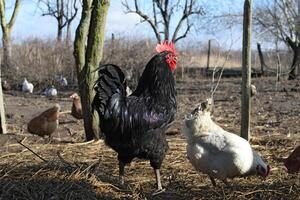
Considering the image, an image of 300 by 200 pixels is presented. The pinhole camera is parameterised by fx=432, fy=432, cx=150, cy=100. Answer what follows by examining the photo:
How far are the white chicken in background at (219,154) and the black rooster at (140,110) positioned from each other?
34cm

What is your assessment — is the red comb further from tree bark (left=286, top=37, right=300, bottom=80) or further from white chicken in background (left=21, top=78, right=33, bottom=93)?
tree bark (left=286, top=37, right=300, bottom=80)

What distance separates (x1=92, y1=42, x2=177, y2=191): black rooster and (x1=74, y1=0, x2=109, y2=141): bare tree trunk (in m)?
1.91

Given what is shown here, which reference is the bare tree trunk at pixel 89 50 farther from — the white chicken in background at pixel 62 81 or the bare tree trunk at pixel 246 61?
the white chicken in background at pixel 62 81

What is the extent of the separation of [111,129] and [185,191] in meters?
0.99

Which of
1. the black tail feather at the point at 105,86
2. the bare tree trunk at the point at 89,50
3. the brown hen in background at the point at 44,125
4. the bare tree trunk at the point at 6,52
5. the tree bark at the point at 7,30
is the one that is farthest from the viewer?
the tree bark at the point at 7,30

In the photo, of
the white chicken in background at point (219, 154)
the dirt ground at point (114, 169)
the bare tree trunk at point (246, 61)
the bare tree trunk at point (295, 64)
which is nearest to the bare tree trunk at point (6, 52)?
the dirt ground at point (114, 169)

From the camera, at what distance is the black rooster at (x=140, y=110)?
4.39 metres

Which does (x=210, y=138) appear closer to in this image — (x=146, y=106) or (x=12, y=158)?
(x=146, y=106)

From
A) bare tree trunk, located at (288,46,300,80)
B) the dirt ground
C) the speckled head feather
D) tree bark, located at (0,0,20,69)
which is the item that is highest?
tree bark, located at (0,0,20,69)

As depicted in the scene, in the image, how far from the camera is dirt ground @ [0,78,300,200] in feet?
12.7

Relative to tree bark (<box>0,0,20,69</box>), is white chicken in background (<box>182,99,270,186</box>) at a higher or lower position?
lower

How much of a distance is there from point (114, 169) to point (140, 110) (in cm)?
106

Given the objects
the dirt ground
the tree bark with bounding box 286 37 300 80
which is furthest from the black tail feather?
the tree bark with bounding box 286 37 300 80

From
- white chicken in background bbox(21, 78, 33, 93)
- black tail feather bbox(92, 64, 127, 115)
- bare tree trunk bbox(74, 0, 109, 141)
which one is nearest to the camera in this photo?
black tail feather bbox(92, 64, 127, 115)
